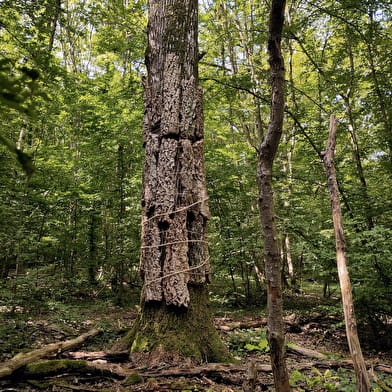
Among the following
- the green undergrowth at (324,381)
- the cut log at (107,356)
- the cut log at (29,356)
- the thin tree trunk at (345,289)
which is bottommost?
the green undergrowth at (324,381)

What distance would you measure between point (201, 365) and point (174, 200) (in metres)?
1.64

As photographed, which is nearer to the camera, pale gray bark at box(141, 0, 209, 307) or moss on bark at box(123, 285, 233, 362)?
moss on bark at box(123, 285, 233, 362)

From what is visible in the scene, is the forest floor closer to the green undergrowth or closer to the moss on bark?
the green undergrowth

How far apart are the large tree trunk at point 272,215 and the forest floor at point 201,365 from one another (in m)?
0.46

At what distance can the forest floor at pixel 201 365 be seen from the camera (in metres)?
2.33

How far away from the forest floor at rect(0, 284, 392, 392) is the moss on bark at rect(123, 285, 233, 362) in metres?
0.16

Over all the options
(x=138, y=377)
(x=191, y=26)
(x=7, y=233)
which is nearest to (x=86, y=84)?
(x=7, y=233)

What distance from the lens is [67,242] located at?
23.8ft

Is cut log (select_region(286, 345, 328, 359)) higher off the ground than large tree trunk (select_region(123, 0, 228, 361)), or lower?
lower

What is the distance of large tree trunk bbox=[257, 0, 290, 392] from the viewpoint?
6.18 feet

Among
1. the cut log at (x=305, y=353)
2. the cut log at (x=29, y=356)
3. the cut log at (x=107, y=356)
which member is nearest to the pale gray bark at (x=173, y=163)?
the cut log at (x=107, y=356)

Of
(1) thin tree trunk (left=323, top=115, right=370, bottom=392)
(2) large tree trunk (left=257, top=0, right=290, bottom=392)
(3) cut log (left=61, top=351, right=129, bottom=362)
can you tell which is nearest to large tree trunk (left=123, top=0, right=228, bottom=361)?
(3) cut log (left=61, top=351, right=129, bottom=362)

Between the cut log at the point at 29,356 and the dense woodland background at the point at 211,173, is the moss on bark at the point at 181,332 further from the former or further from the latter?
the dense woodland background at the point at 211,173

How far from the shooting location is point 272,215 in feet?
6.94
